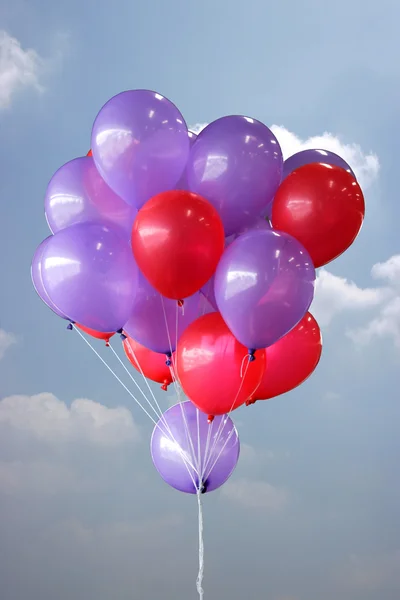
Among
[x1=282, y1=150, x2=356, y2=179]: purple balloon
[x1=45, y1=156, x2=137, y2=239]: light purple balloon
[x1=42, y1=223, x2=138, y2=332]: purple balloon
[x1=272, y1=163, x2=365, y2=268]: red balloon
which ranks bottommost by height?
[x1=42, y1=223, x2=138, y2=332]: purple balloon

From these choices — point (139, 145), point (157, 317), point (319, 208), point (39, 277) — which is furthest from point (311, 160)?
point (39, 277)

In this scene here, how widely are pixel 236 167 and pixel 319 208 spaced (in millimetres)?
286

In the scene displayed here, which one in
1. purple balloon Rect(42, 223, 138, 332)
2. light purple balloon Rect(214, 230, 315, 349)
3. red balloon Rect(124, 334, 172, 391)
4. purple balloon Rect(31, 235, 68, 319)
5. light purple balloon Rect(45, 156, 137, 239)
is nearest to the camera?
light purple balloon Rect(214, 230, 315, 349)

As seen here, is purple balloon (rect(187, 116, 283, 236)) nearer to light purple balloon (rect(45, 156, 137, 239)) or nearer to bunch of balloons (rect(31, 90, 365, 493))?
bunch of balloons (rect(31, 90, 365, 493))

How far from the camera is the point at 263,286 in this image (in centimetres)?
208

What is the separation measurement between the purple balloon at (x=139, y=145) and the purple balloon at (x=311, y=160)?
0.41 m

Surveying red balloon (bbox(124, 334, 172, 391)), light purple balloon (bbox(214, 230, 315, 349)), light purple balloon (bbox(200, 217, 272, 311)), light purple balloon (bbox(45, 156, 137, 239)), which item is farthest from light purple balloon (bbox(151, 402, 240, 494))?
light purple balloon (bbox(45, 156, 137, 239))

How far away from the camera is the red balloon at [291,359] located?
2490mm

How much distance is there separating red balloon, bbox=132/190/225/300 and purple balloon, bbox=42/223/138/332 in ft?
0.28

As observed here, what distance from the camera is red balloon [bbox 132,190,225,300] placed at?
2.14m

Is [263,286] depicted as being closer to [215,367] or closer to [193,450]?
[215,367]

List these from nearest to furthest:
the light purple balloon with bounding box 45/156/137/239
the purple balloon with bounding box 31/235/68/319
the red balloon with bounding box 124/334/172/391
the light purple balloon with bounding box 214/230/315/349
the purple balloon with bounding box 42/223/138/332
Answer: the light purple balloon with bounding box 214/230/315/349
the purple balloon with bounding box 42/223/138/332
the light purple balloon with bounding box 45/156/137/239
the purple balloon with bounding box 31/235/68/319
the red balloon with bounding box 124/334/172/391

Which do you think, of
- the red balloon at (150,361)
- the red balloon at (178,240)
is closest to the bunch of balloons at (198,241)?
the red balloon at (178,240)

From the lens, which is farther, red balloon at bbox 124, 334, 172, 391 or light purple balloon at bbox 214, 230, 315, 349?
red balloon at bbox 124, 334, 172, 391
